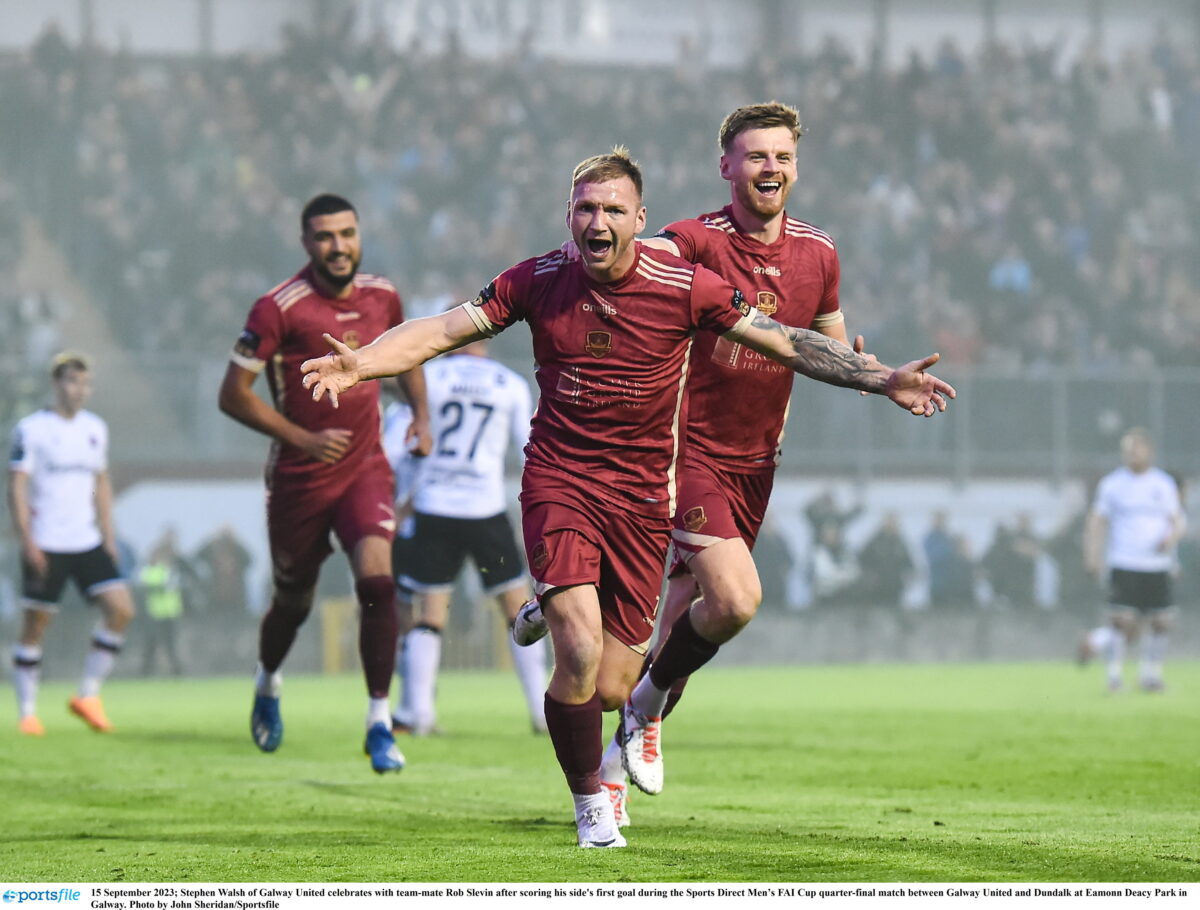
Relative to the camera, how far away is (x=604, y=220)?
232 inches

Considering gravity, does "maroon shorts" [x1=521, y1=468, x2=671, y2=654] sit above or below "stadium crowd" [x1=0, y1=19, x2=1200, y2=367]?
below

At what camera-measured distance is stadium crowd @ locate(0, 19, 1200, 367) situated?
962 inches

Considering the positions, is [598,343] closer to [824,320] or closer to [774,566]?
[824,320]

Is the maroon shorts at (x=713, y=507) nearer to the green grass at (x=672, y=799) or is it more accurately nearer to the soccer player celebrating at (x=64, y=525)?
the green grass at (x=672, y=799)

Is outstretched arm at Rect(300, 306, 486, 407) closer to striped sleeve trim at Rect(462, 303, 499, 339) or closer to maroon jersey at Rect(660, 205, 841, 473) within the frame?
striped sleeve trim at Rect(462, 303, 499, 339)

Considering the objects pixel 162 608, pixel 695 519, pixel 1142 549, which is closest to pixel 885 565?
pixel 1142 549

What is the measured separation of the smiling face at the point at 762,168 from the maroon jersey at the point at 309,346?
233cm

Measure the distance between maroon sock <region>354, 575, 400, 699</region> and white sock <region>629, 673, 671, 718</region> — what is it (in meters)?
1.73

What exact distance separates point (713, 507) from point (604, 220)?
56.3 inches

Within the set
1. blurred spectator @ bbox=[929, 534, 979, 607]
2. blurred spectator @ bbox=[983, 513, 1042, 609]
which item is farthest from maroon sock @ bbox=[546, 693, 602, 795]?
blurred spectator @ bbox=[983, 513, 1042, 609]

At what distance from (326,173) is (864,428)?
27.3 ft

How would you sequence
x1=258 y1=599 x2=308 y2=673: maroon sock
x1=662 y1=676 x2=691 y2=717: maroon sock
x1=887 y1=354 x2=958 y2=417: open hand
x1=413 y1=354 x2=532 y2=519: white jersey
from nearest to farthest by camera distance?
x1=887 y1=354 x2=958 y2=417: open hand → x1=662 y1=676 x2=691 y2=717: maroon sock → x1=258 y1=599 x2=308 y2=673: maroon sock → x1=413 y1=354 x2=532 y2=519: white jersey
